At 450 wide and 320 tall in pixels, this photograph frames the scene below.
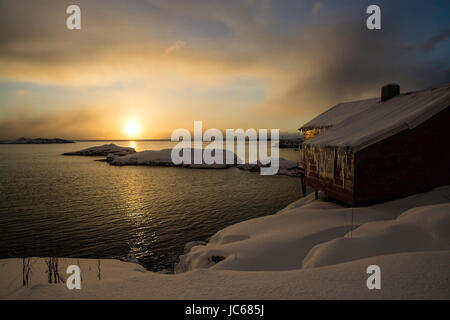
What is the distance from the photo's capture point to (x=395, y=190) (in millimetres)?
10070

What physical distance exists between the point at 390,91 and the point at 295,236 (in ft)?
45.8

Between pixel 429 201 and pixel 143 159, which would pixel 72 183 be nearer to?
pixel 143 159

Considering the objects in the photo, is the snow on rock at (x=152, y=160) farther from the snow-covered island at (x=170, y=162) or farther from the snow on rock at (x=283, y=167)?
the snow on rock at (x=283, y=167)

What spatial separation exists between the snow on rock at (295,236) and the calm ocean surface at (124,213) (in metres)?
3.78

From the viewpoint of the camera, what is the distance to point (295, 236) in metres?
7.42

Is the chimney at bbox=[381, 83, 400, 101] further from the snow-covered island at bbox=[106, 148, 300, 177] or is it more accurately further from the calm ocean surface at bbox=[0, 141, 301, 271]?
the snow-covered island at bbox=[106, 148, 300, 177]

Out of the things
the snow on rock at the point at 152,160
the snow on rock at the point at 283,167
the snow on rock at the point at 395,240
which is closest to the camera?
the snow on rock at the point at 395,240

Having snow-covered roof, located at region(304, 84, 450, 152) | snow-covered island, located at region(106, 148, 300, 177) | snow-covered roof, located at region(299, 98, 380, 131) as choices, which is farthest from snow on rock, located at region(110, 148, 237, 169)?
snow-covered roof, located at region(304, 84, 450, 152)

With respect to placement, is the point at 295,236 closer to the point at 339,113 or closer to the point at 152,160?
the point at 339,113

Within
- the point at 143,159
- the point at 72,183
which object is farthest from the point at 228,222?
the point at 143,159

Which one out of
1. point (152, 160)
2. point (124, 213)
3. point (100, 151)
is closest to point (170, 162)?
point (152, 160)

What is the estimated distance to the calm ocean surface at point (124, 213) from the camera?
11.8 metres

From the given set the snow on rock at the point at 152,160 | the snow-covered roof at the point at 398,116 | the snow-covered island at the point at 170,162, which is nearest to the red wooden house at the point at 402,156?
the snow-covered roof at the point at 398,116

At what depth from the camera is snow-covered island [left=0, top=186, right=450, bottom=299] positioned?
317 cm
